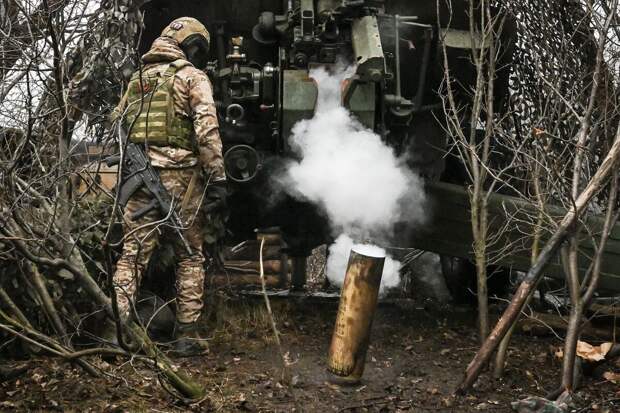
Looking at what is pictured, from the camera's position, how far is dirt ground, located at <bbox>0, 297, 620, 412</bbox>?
4.85 m

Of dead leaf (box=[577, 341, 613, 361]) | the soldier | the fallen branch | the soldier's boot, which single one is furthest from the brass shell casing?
dead leaf (box=[577, 341, 613, 361])

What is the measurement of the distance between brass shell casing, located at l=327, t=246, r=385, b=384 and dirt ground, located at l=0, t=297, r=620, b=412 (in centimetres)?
19

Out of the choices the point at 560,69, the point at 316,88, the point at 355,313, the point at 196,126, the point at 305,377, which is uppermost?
the point at 560,69

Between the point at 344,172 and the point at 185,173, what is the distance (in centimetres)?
133

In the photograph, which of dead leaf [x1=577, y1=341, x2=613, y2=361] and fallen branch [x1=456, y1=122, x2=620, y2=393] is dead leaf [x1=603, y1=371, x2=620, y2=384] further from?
fallen branch [x1=456, y1=122, x2=620, y2=393]

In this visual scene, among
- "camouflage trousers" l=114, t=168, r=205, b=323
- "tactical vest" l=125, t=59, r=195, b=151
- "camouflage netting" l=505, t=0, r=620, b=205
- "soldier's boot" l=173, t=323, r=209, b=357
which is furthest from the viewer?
"camouflage netting" l=505, t=0, r=620, b=205

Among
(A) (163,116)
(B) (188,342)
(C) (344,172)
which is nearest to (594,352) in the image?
(C) (344,172)

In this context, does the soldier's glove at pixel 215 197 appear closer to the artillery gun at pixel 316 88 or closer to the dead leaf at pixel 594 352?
the artillery gun at pixel 316 88

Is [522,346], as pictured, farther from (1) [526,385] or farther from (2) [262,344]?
(2) [262,344]

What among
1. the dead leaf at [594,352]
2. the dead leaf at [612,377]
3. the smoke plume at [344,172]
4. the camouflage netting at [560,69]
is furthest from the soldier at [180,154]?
the dead leaf at [612,377]

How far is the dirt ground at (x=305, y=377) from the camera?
4.85m

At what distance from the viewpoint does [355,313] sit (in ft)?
17.4

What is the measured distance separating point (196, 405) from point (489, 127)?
306cm

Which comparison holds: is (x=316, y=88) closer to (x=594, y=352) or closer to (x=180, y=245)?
(x=180, y=245)
